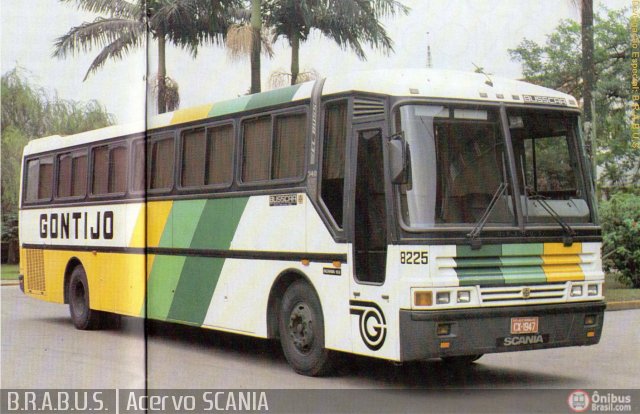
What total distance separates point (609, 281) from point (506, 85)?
949 cm

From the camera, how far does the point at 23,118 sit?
905 centimetres

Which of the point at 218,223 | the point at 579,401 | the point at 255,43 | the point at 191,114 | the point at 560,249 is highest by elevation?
the point at 255,43

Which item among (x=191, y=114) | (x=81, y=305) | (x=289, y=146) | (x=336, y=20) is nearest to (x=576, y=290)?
(x=289, y=146)

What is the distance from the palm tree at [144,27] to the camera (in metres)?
9.27

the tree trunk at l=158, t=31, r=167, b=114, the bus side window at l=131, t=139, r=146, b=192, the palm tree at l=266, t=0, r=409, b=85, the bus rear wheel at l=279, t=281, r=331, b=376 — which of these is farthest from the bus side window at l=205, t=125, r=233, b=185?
the bus rear wheel at l=279, t=281, r=331, b=376

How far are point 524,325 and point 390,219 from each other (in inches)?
59.4

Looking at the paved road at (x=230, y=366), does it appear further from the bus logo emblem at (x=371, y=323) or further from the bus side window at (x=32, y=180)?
the bus side window at (x=32, y=180)

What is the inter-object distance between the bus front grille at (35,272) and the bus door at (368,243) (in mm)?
5241

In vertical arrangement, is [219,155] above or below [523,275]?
above

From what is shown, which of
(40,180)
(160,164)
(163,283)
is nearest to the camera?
(163,283)

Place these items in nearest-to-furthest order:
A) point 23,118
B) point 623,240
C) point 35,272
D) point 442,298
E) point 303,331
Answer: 1. point 442,298
2. point 23,118
3. point 303,331
4. point 35,272
5. point 623,240

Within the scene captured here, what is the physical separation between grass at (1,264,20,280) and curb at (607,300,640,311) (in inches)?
370

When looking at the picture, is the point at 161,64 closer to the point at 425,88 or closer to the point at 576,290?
the point at 425,88

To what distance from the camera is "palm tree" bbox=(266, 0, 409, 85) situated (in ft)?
33.4
